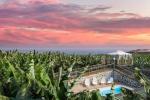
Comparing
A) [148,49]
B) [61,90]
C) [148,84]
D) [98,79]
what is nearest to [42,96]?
[61,90]

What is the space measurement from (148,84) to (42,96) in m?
2.56

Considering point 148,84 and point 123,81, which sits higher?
point 148,84

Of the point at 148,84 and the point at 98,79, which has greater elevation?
the point at 148,84

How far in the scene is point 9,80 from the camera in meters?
12.6

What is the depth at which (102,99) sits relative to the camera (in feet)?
31.2

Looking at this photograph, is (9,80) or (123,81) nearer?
(9,80)

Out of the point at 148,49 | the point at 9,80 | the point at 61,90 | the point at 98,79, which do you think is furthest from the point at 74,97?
the point at 148,49

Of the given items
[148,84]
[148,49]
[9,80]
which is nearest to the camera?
[148,84]

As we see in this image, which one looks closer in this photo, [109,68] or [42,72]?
[42,72]

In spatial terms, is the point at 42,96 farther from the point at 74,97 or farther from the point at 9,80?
the point at 9,80

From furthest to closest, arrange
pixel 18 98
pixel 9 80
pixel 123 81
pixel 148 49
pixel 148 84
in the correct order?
pixel 148 49, pixel 123 81, pixel 9 80, pixel 148 84, pixel 18 98

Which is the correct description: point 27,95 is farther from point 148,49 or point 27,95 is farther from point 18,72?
point 148,49

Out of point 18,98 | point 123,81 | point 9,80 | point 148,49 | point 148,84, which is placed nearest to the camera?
point 18,98

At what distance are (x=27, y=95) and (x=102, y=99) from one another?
5.58 feet
